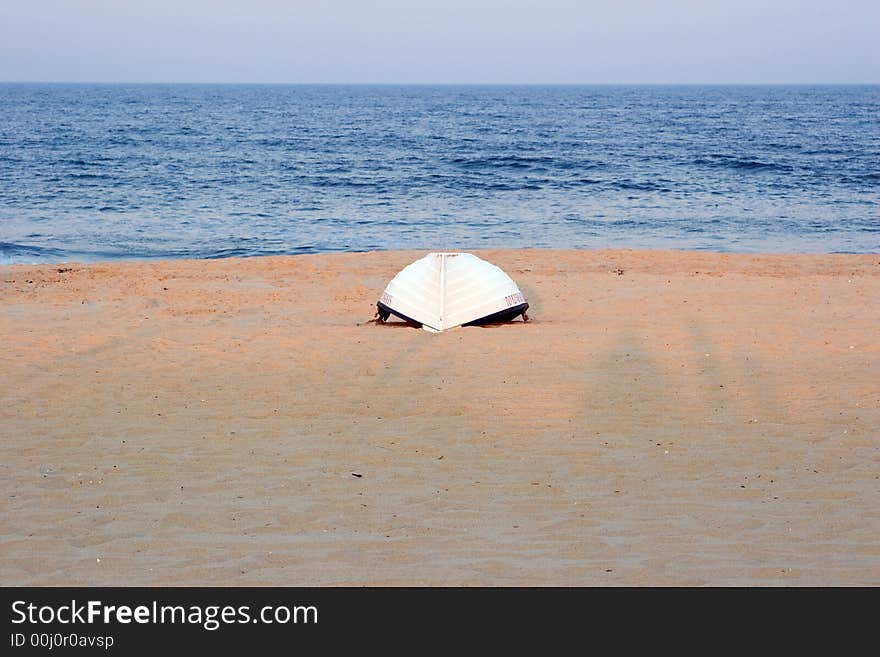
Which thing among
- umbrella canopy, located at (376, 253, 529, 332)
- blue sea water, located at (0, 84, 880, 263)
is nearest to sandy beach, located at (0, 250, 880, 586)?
umbrella canopy, located at (376, 253, 529, 332)

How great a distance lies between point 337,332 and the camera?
32.3ft

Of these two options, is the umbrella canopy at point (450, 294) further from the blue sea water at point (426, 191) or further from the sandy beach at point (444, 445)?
the blue sea water at point (426, 191)

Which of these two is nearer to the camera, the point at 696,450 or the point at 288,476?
the point at 288,476

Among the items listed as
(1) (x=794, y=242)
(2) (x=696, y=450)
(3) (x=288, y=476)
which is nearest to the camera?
(3) (x=288, y=476)

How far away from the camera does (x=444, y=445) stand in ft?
21.3

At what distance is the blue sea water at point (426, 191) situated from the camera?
20.3 meters

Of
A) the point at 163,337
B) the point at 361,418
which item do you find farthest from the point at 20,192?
the point at 361,418

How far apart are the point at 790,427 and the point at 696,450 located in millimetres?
934

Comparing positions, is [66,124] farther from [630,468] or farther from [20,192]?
[630,468]

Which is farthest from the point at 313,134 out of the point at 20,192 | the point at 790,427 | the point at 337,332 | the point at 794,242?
the point at 790,427

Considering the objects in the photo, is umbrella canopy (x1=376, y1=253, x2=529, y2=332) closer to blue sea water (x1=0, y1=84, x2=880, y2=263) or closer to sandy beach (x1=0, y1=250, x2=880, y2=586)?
sandy beach (x1=0, y1=250, x2=880, y2=586)

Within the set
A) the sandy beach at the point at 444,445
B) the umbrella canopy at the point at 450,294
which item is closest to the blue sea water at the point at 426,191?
the sandy beach at the point at 444,445

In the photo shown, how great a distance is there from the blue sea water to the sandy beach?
29.3 feet
